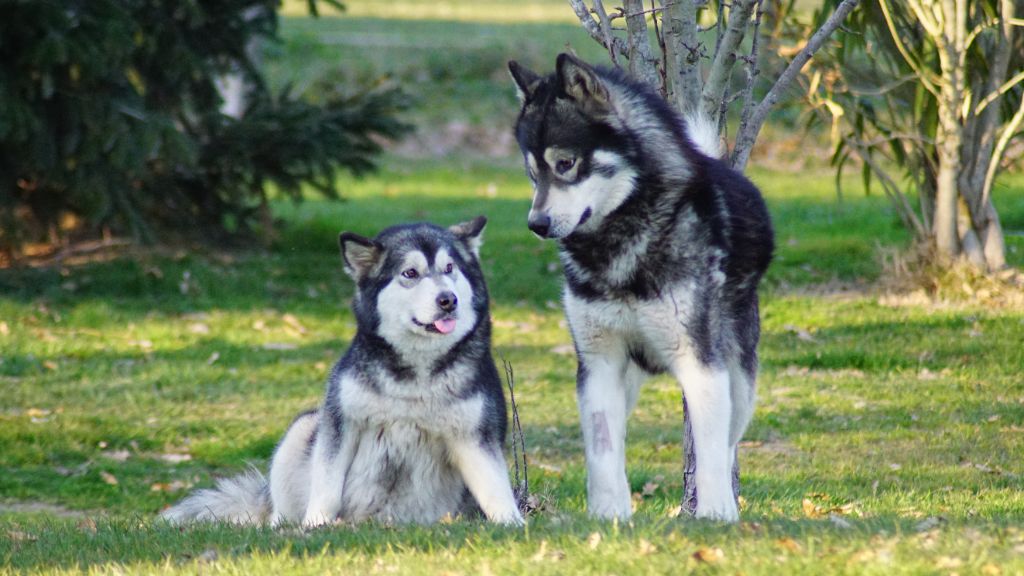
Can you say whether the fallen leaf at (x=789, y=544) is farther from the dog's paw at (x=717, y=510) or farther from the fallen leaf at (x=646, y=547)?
the dog's paw at (x=717, y=510)

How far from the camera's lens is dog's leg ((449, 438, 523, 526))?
612 centimetres

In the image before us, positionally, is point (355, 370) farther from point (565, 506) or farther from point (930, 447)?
point (930, 447)

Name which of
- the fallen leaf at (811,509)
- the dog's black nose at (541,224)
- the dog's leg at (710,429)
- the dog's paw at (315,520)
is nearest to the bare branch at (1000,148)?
the fallen leaf at (811,509)

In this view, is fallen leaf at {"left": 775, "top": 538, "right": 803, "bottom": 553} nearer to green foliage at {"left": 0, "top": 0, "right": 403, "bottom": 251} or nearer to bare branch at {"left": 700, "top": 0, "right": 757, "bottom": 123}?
bare branch at {"left": 700, "top": 0, "right": 757, "bottom": 123}

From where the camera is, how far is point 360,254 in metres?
6.49

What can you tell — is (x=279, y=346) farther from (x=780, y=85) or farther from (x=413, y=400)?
(x=780, y=85)

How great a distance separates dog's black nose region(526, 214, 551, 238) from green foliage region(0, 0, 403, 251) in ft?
30.0

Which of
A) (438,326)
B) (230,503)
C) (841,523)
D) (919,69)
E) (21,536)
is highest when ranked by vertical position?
(919,69)

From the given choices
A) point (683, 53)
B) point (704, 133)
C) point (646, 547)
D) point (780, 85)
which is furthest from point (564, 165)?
point (646, 547)

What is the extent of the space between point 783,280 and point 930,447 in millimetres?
5787

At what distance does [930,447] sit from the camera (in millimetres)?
8734

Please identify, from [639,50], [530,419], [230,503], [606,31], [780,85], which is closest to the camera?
[780,85]

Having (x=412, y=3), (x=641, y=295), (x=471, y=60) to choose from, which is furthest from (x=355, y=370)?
(x=412, y=3)

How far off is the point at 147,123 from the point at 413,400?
865cm
